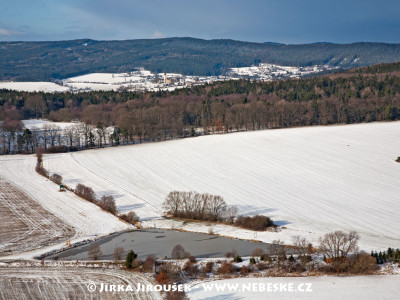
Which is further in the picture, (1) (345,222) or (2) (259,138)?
(2) (259,138)

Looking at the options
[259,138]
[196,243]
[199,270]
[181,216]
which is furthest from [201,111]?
[199,270]

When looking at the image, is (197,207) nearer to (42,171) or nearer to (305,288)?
(305,288)

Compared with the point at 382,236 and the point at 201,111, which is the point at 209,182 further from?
the point at 201,111

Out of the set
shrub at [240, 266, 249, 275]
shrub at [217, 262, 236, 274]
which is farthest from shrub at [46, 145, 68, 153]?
shrub at [240, 266, 249, 275]

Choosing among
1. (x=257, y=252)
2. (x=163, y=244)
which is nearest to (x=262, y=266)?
(x=257, y=252)

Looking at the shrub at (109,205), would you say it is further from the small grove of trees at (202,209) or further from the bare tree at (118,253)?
the bare tree at (118,253)

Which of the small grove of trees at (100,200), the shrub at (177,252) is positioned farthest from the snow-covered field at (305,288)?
the small grove of trees at (100,200)
